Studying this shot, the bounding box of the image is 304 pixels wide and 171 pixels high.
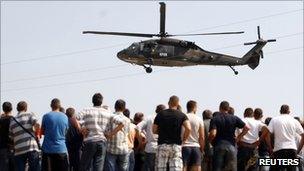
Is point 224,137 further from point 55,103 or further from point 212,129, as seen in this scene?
point 55,103

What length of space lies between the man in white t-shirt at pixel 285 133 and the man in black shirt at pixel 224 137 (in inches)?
32.5

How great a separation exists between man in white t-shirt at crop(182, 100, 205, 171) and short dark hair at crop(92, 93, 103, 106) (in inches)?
70.2

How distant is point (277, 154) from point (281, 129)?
22.7 inches

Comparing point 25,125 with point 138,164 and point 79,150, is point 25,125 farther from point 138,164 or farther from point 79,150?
point 138,164

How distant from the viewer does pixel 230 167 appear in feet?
45.8

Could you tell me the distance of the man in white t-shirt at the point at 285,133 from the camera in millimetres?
14344

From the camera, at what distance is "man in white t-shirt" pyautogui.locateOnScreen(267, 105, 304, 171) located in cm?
1434

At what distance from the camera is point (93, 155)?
13398 mm

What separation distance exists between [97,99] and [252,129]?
368cm

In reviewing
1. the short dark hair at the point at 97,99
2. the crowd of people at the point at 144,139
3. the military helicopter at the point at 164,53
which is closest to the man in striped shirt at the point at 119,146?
Result: the crowd of people at the point at 144,139

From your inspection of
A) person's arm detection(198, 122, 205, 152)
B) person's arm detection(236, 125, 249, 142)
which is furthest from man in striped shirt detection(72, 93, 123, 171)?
person's arm detection(236, 125, 249, 142)

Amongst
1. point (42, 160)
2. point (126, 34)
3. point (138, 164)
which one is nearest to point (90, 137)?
point (42, 160)

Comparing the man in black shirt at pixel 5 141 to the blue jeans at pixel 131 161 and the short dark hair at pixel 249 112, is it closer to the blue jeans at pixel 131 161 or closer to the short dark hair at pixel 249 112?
the blue jeans at pixel 131 161

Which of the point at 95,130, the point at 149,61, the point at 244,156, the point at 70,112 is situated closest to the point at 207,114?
the point at 244,156
